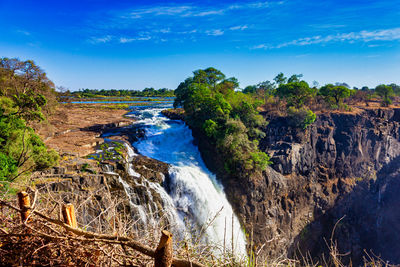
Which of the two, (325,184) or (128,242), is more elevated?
(128,242)

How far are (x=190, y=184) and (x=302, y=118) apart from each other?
15280 mm

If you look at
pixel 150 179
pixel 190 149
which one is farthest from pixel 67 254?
pixel 190 149

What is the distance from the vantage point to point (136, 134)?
21.2 meters

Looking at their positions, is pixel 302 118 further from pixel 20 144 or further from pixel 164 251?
pixel 164 251

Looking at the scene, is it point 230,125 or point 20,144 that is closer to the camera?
point 20,144

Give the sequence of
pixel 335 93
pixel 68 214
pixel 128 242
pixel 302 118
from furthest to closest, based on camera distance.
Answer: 1. pixel 335 93
2. pixel 302 118
3. pixel 68 214
4. pixel 128 242

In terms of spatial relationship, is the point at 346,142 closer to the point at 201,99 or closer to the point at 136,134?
the point at 201,99

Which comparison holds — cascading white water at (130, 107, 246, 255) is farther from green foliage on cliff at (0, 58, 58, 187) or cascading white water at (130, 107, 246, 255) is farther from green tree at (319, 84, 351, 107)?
green tree at (319, 84, 351, 107)

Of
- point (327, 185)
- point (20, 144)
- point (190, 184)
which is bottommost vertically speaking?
point (327, 185)

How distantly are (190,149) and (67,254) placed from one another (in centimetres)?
1798

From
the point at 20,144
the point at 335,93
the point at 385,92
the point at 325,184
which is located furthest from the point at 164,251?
the point at 385,92

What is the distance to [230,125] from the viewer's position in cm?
1852

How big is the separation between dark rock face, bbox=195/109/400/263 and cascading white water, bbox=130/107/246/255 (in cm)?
118

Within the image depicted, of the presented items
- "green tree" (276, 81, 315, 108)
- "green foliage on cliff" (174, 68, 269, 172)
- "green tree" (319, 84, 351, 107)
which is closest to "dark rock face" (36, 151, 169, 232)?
"green foliage on cliff" (174, 68, 269, 172)
